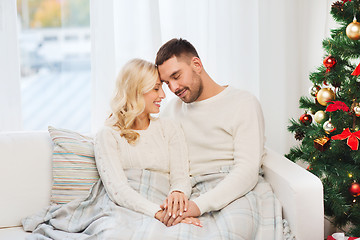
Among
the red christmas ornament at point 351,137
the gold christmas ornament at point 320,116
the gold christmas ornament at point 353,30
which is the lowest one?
the red christmas ornament at point 351,137

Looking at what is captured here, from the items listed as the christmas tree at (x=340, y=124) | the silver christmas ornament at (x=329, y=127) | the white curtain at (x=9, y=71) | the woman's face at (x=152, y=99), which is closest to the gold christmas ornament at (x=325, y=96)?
the christmas tree at (x=340, y=124)

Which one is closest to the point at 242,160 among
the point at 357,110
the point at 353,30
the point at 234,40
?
the point at 357,110

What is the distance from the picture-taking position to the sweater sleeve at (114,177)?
6.24 ft

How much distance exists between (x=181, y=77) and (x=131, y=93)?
0.24 metres

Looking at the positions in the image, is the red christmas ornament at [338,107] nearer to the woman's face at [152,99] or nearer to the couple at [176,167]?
the couple at [176,167]

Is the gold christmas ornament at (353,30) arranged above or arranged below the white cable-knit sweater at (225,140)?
above

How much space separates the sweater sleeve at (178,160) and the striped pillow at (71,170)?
1.17ft

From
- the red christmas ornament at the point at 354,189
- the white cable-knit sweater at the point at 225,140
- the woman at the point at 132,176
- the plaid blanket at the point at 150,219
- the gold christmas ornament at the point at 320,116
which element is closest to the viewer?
the plaid blanket at the point at 150,219

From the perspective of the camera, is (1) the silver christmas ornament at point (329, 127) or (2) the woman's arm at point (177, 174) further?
(1) the silver christmas ornament at point (329, 127)

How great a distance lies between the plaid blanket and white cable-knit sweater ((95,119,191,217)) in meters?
0.04

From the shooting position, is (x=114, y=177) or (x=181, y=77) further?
(x=181, y=77)

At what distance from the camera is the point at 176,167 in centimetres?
212

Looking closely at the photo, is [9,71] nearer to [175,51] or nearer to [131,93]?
[131,93]

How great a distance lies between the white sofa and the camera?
193 centimetres
